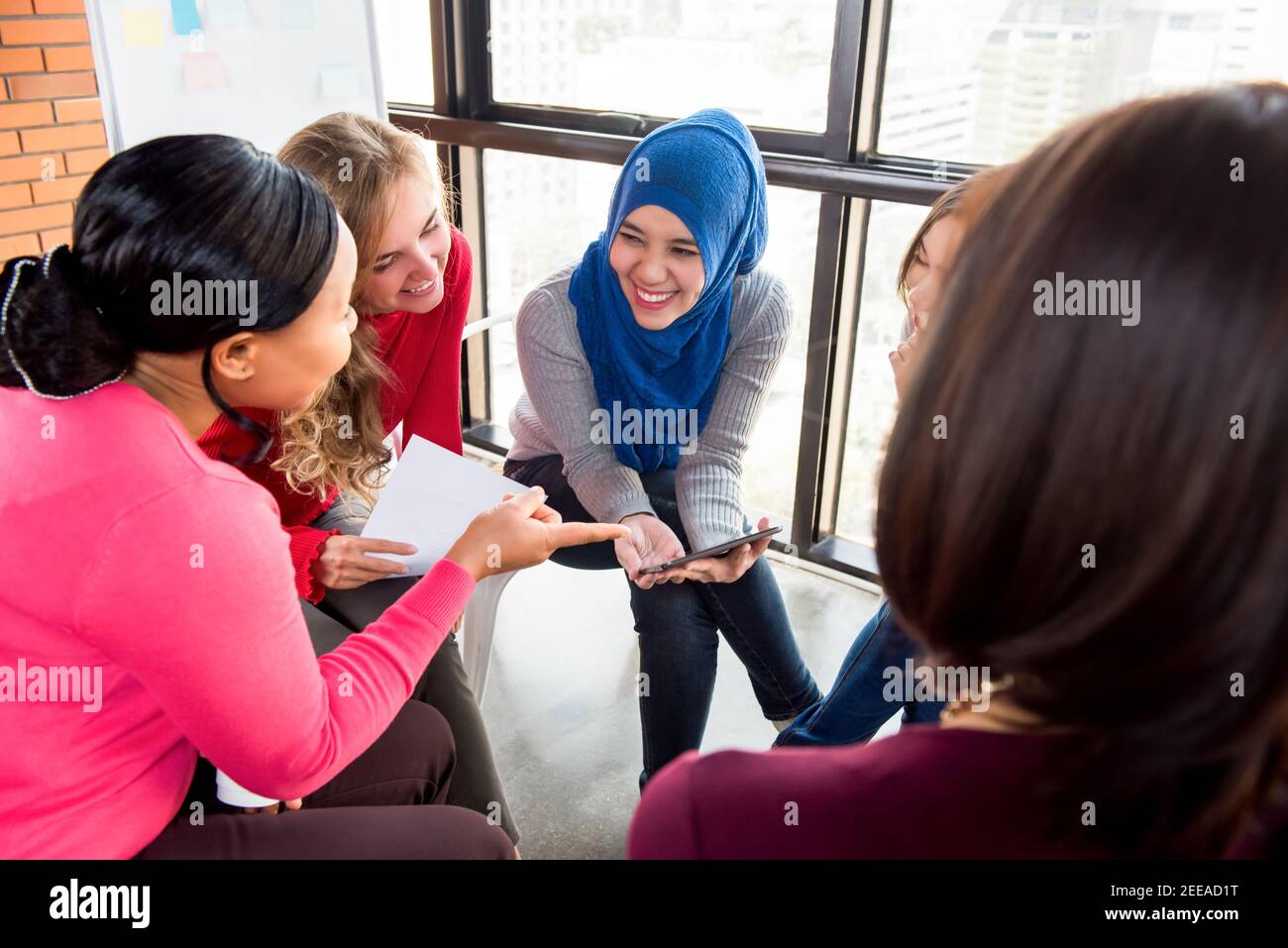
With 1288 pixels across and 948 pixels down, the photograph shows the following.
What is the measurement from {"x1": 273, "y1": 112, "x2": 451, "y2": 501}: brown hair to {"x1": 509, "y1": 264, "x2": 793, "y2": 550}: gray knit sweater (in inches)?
10.6

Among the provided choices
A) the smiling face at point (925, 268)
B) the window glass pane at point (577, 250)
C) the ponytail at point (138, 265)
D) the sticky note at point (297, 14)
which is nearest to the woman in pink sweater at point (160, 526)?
the ponytail at point (138, 265)

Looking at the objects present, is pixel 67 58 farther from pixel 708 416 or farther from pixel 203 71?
pixel 708 416

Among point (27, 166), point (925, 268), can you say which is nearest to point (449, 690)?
point (925, 268)

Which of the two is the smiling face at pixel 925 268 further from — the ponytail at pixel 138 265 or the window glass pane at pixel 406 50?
the window glass pane at pixel 406 50

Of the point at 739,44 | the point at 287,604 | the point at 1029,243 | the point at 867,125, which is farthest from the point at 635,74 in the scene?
the point at 1029,243

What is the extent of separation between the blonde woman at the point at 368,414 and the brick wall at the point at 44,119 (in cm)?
112

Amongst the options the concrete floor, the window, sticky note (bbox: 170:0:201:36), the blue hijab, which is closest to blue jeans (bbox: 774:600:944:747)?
the concrete floor

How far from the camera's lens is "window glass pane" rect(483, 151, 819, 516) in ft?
7.57

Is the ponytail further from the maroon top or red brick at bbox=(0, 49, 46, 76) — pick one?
red brick at bbox=(0, 49, 46, 76)

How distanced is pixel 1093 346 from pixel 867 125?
1.80 meters

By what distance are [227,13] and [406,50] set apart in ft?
2.73
